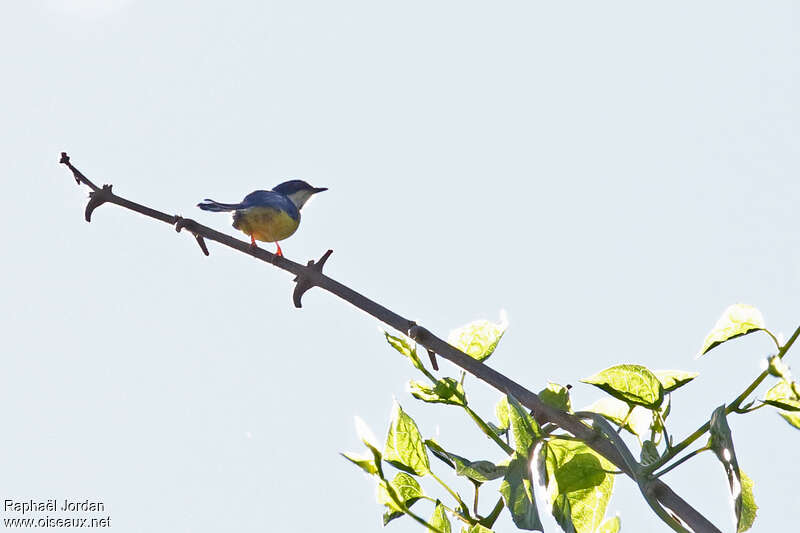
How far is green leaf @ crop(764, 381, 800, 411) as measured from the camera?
4.27ft

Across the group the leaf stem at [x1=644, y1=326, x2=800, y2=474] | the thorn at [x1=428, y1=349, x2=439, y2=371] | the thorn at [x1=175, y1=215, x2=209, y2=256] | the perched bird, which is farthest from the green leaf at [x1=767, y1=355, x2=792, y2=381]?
the perched bird

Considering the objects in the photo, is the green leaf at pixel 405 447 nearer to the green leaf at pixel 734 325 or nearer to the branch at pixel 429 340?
the branch at pixel 429 340

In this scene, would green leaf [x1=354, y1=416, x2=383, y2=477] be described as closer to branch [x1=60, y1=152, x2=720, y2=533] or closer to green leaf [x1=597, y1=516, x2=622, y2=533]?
branch [x1=60, y1=152, x2=720, y2=533]

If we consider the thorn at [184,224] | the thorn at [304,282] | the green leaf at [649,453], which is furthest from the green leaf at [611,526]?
the thorn at [184,224]

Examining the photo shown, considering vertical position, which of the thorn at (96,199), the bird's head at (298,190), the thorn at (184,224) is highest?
the bird's head at (298,190)

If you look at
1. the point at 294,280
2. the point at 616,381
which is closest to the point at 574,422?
the point at 616,381

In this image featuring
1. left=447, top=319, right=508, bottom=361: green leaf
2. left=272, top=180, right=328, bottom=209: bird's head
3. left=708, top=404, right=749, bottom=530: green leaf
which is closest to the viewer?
left=708, top=404, right=749, bottom=530: green leaf

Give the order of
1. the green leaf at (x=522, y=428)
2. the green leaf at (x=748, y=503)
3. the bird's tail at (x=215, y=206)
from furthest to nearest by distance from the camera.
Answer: the bird's tail at (x=215, y=206), the green leaf at (x=748, y=503), the green leaf at (x=522, y=428)

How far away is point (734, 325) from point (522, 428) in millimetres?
400

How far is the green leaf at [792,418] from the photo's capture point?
1.34 m

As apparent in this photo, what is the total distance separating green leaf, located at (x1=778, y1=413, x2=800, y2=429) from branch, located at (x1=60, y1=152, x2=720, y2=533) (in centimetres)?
30

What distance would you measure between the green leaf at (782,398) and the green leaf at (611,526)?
34 centimetres

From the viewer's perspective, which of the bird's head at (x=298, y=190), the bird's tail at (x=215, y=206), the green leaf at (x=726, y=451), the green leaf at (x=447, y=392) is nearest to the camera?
the green leaf at (x=726, y=451)

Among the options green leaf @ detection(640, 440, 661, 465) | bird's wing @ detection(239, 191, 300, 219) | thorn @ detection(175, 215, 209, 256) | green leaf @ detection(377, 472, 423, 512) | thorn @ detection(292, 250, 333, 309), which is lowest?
green leaf @ detection(640, 440, 661, 465)
